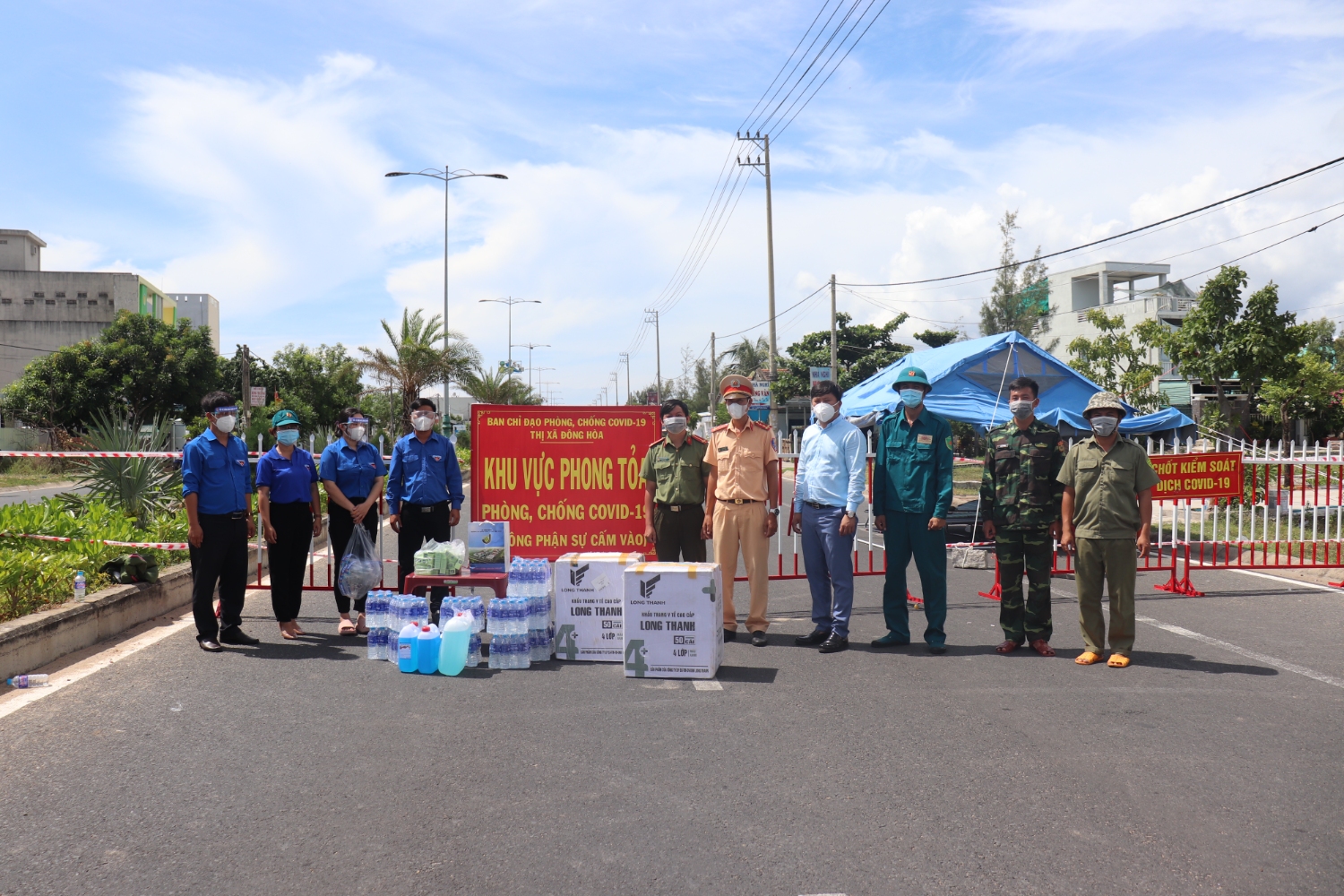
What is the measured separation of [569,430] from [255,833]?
16.2ft

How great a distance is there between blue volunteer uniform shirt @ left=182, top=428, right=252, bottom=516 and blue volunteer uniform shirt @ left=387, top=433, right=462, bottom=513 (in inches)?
44.2

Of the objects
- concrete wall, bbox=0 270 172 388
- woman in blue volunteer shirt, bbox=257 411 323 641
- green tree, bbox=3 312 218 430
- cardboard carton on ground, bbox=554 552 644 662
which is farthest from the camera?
concrete wall, bbox=0 270 172 388

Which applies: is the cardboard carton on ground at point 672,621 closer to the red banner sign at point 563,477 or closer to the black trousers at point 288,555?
the red banner sign at point 563,477

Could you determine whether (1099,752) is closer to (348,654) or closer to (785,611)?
(785,611)

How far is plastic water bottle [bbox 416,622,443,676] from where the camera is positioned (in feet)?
21.5

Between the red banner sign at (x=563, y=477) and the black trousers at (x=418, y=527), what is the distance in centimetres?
46

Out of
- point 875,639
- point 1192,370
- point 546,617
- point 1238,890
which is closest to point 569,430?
point 546,617

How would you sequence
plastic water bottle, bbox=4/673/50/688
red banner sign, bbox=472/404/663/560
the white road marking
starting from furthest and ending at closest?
red banner sign, bbox=472/404/663/560 → the white road marking → plastic water bottle, bbox=4/673/50/688

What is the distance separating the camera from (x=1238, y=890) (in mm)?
3367

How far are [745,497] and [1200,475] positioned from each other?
674cm

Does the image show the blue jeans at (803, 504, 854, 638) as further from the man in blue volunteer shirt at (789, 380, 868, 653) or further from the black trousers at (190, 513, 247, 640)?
the black trousers at (190, 513, 247, 640)

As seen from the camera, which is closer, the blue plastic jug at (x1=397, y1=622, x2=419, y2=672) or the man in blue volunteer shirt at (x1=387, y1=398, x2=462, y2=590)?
the blue plastic jug at (x1=397, y1=622, x2=419, y2=672)

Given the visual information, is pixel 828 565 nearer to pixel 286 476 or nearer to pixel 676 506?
pixel 676 506

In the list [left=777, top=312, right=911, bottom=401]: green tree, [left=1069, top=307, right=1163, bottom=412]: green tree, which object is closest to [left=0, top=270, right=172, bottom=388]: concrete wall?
[left=777, top=312, right=911, bottom=401]: green tree
